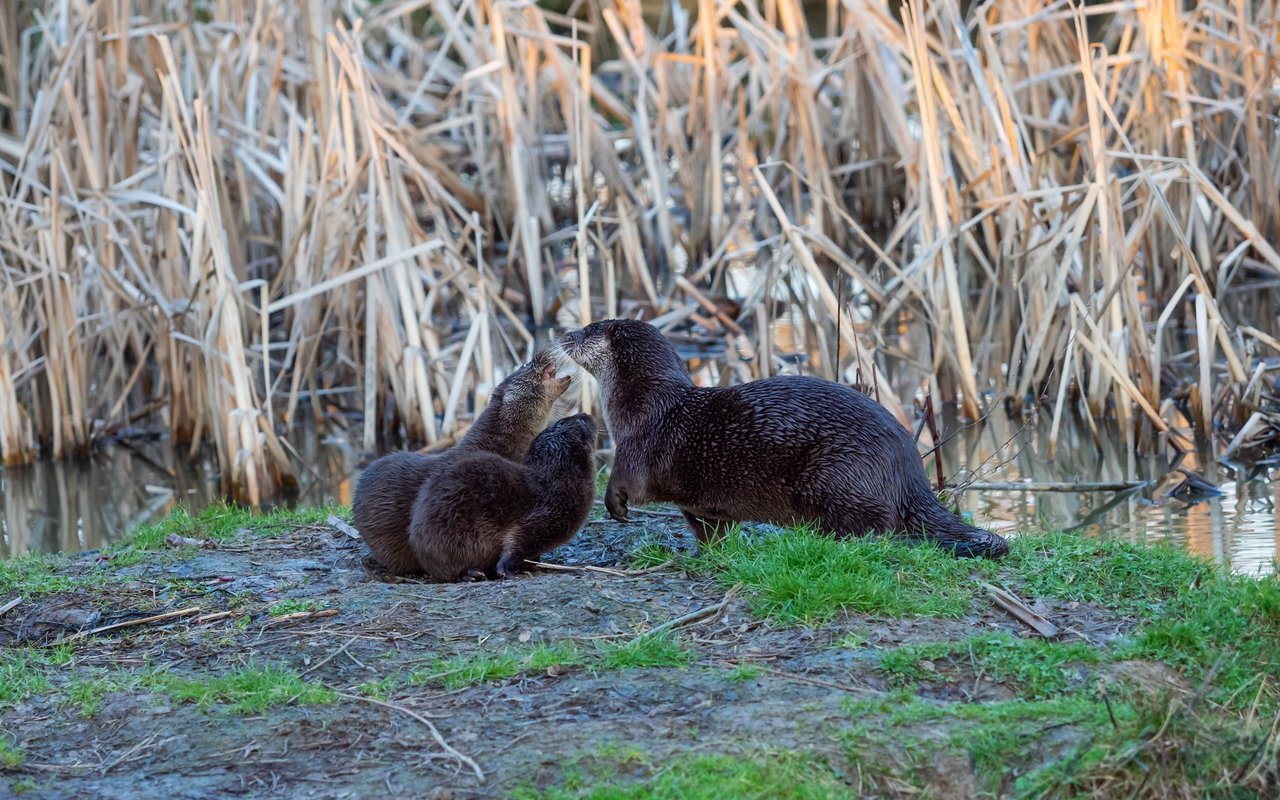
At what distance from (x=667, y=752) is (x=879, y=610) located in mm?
1056

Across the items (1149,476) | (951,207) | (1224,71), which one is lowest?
(1149,476)

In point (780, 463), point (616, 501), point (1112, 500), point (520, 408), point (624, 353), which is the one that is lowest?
point (1112, 500)

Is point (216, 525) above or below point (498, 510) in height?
below

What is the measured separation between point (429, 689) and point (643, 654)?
58cm

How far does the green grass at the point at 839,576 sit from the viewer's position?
14.1 ft

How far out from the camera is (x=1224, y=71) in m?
9.15

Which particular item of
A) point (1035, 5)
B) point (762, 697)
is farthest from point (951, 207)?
point (762, 697)

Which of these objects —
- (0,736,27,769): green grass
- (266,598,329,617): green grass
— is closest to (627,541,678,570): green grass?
(266,598,329,617): green grass

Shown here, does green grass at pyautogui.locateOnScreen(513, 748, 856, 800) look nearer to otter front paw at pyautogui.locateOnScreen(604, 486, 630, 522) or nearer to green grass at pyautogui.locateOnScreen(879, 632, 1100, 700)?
green grass at pyautogui.locateOnScreen(879, 632, 1100, 700)

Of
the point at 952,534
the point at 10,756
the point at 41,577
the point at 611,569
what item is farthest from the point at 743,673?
the point at 41,577

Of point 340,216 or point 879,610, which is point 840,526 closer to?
point 879,610

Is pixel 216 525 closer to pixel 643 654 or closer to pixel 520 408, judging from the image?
→ pixel 520 408

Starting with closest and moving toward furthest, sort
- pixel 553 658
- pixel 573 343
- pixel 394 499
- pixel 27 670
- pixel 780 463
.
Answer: pixel 553 658
pixel 27 670
pixel 780 463
pixel 394 499
pixel 573 343

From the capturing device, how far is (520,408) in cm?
581
